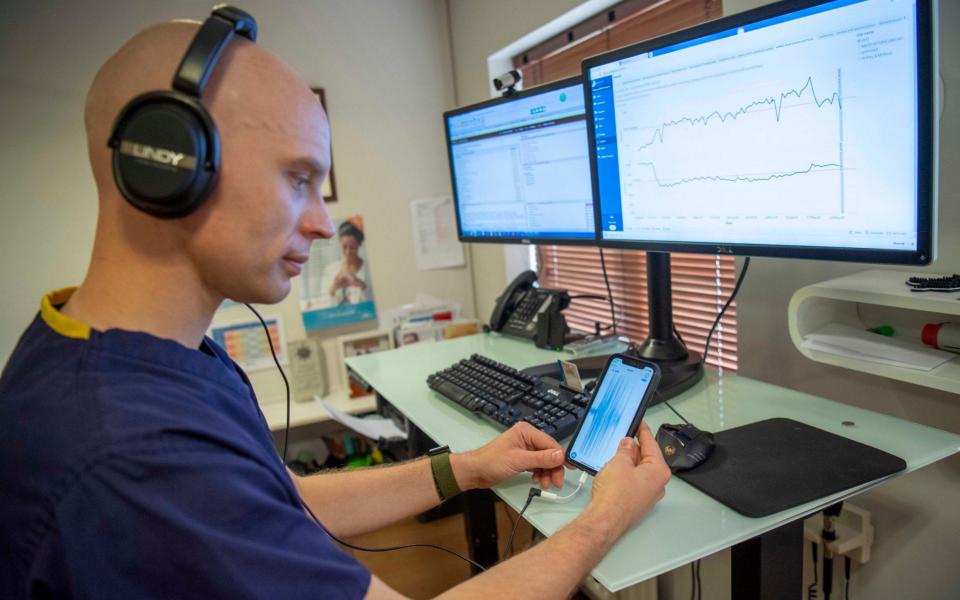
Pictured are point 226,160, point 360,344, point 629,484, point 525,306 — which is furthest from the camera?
point 360,344

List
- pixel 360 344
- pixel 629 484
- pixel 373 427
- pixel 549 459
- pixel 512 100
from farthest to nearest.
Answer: pixel 360 344, pixel 373 427, pixel 512 100, pixel 549 459, pixel 629 484

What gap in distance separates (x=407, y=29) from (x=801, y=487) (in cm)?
236

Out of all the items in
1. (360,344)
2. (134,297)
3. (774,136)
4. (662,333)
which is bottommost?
(360,344)

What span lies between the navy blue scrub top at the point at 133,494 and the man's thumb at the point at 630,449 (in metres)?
0.37

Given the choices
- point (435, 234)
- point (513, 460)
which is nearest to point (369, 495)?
point (513, 460)

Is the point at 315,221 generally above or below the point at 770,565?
above

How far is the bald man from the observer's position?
0.49 metres

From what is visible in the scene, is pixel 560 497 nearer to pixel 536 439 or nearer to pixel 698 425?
pixel 536 439

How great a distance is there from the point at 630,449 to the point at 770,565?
0.21m

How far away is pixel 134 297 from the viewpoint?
0.60m

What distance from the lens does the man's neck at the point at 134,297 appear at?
589 millimetres

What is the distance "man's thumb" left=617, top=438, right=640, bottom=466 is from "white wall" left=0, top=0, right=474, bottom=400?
1950 mm

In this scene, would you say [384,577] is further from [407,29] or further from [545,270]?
[407,29]

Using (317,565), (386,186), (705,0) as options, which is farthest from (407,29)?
(317,565)
